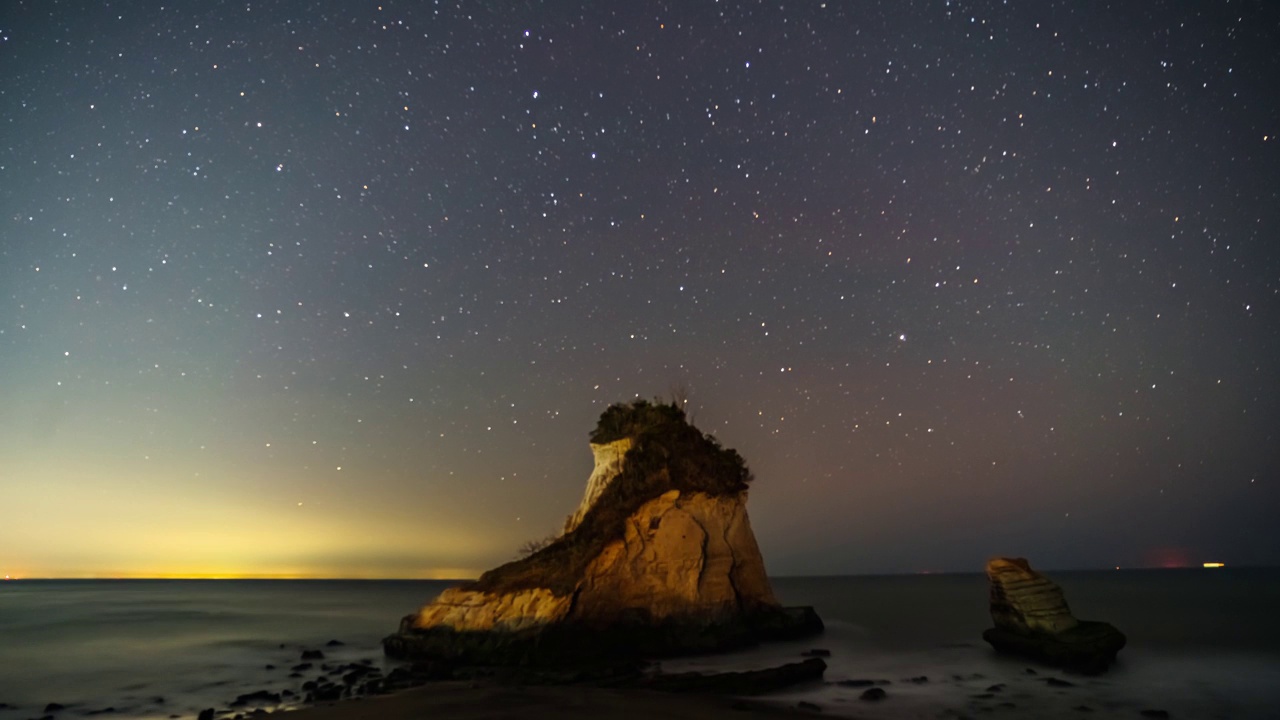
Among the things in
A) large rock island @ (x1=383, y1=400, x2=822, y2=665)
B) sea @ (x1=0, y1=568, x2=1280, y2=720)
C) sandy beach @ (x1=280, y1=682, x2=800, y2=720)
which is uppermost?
large rock island @ (x1=383, y1=400, x2=822, y2=665)

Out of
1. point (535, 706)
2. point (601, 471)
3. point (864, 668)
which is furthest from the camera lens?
point (601, 471)

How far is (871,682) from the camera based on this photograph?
19281 mm

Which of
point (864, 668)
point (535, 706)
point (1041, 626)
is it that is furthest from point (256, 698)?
point (1041, 626)

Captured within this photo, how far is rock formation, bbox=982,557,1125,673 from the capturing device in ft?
69.9

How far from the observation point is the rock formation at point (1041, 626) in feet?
69.9

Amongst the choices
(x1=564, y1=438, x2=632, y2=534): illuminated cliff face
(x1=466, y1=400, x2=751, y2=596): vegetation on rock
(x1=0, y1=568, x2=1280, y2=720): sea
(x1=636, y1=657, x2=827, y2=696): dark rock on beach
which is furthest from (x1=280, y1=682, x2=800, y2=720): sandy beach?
(x1=564, y1=438, x2=632, y2=534): illuminated cliff face

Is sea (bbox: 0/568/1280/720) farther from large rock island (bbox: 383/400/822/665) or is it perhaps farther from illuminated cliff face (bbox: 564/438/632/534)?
illuminated cliff face (bbox: 564/438/632/534)

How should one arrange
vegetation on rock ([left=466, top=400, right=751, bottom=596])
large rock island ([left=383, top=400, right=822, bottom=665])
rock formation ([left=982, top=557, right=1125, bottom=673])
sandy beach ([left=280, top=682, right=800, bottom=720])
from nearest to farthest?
sandy beach ([left=280, top=682, right=800, bottom=720]), rock formation ([left=982, top=557, right=1125, bottom=673]), large rock island ([left=383, top=400, right=822, bottom=665]), vegetation on rock ([left=466, top=400, right=751, bottom=596])

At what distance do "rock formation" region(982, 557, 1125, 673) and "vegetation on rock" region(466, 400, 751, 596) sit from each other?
8.94 m

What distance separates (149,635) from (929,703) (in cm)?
3830

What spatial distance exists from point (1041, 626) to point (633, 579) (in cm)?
1159

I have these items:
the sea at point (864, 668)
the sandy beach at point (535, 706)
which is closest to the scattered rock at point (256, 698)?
the sea at point (864, 668)

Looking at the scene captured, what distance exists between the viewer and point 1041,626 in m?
22.3

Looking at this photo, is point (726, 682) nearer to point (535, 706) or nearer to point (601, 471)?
point (535, 706)
